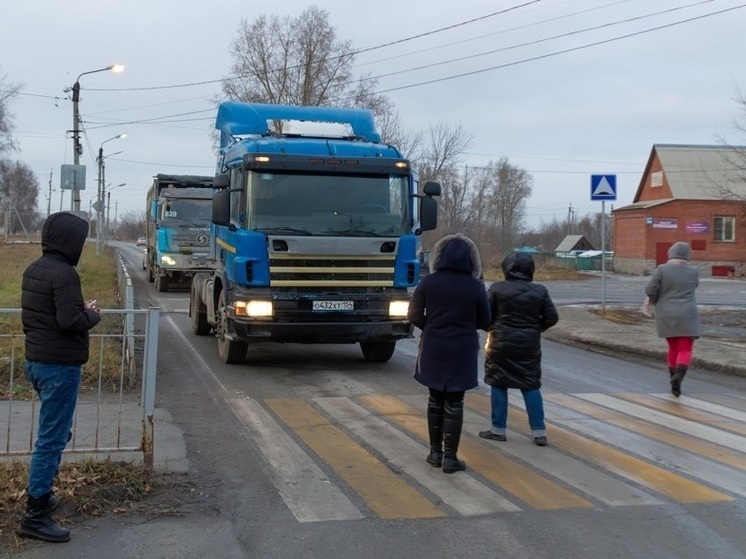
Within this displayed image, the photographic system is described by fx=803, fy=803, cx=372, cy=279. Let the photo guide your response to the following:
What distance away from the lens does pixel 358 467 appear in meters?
6.23

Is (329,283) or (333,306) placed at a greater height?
(329,283)

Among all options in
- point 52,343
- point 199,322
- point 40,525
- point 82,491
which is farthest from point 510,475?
point 199,322

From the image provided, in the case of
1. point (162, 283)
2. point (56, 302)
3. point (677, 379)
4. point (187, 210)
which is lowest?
point (677, 379)

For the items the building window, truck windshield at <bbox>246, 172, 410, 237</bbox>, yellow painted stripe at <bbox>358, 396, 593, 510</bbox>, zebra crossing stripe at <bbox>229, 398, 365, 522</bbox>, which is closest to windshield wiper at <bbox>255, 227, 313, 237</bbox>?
truck windshield at <bbox>246, 172, 410, 237</bbox>

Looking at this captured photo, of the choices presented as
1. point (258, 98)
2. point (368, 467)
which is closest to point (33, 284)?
point (368, 467)

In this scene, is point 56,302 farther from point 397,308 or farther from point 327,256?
point 397,308

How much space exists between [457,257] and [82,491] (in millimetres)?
3146

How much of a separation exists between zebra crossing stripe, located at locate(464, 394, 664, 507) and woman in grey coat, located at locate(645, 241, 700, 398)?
3.02 m

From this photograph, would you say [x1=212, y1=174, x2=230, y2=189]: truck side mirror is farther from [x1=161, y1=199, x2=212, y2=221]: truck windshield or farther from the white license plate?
[x1=161, y1=199, x2=212, y2=221]: truck windshield

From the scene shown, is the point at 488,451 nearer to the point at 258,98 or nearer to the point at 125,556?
the point at 125,556

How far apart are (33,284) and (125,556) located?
1626 millimetres

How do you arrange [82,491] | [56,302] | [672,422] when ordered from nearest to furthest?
[56,302], [82,491], [672,422]

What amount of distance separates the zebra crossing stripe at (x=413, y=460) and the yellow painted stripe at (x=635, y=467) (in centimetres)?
121

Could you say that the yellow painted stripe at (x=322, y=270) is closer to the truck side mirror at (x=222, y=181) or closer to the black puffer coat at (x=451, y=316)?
the truck side mirror at (x=222, y=181)
